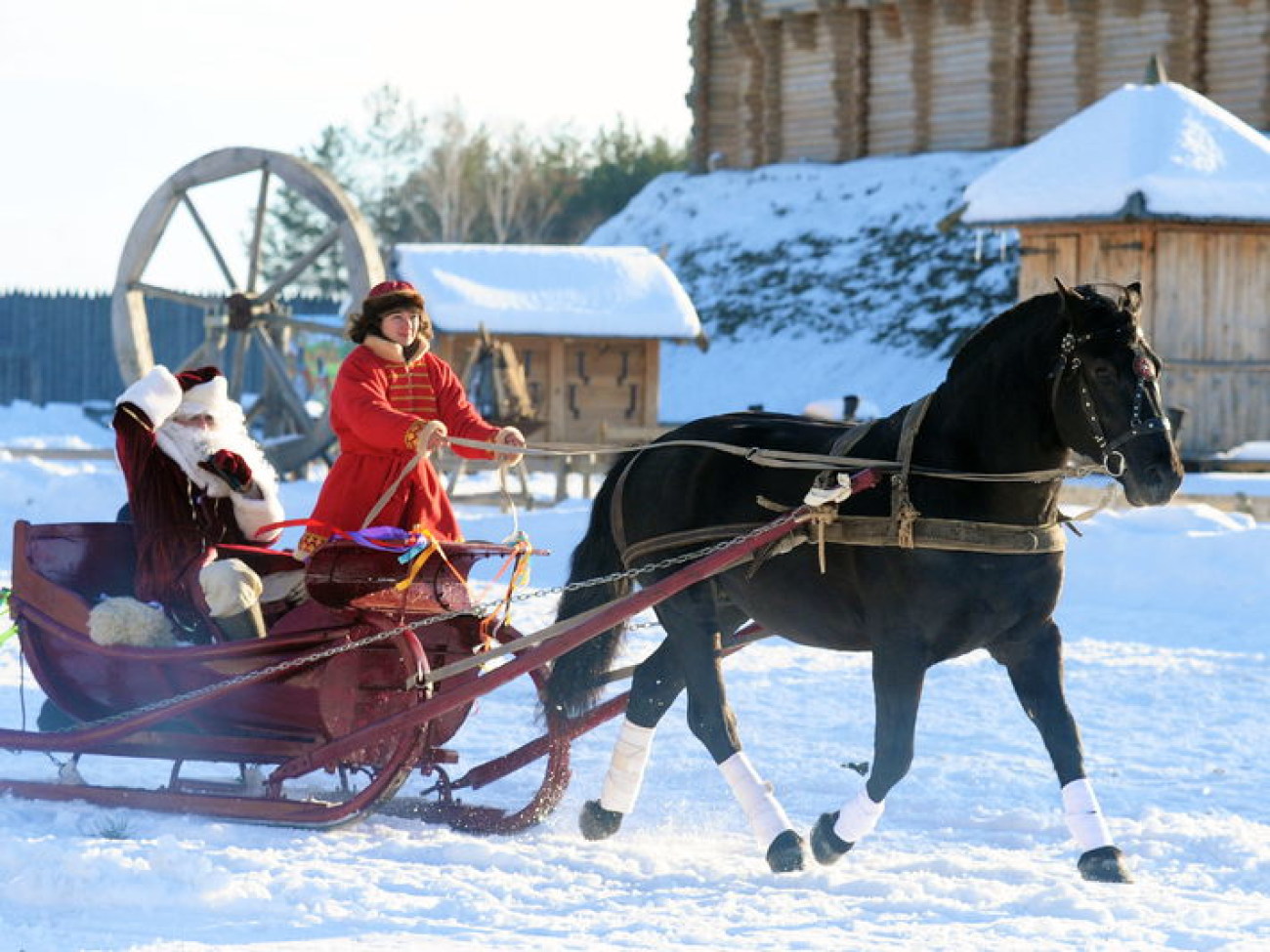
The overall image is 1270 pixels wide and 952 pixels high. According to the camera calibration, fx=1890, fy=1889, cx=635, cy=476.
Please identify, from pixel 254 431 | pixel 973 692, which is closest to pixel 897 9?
pixel 254 431

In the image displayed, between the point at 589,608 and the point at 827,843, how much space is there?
1.65 meters

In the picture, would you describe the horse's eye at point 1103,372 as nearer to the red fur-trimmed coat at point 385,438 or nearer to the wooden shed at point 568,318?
the red fur-trimmed coat at point 385,438

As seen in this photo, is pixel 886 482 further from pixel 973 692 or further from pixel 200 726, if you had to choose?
pixel 973 692

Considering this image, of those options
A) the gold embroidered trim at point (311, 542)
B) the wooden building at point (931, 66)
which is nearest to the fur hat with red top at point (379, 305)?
the gold embroidered trim at point (311, 542)

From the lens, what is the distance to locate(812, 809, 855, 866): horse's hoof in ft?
19.9

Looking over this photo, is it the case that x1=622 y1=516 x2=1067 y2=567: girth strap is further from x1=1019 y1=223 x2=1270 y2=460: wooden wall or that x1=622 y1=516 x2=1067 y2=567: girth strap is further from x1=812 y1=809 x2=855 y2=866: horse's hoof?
x1=1019 y1=223 x2=1270 y2=460: wooden wall

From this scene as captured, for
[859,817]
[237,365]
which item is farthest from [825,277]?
[859,817]

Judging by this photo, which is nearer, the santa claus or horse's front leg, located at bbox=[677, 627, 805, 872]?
horse's front leg, located at bbox=[677, 627, 805, 872]

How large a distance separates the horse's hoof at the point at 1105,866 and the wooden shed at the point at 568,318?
1955 cm

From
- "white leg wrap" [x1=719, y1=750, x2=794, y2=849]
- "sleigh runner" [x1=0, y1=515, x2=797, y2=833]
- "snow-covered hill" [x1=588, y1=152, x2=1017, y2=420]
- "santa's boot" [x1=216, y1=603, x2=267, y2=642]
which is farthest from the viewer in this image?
"snow-covered hill" [x1=588, y1=152, x2=1017, y2=420]

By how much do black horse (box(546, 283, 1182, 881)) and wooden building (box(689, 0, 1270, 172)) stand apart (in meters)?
29.4

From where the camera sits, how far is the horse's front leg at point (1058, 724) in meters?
5.99

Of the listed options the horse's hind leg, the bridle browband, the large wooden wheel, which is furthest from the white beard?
the large wooden wheel

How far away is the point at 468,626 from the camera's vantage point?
6992 millimetres
